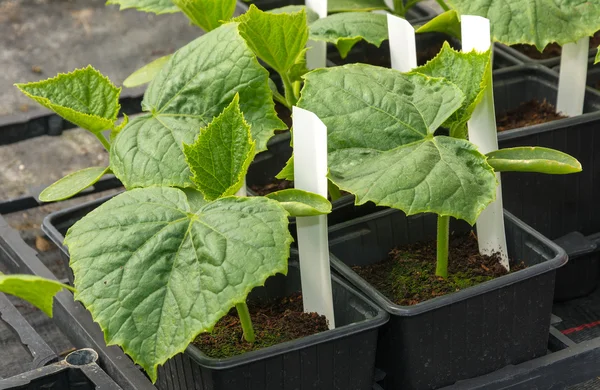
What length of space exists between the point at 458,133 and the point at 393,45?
0.18m

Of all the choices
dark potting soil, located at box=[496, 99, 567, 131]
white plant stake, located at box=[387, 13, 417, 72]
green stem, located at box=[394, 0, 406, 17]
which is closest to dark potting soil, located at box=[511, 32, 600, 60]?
dark potting soil, located at box=[496, 99, 567, 131]

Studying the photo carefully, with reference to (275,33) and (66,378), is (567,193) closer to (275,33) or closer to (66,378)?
(275,33)

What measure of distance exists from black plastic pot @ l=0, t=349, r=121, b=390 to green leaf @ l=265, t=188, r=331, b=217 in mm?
321

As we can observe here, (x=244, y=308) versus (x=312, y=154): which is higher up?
(x=312, y=154)

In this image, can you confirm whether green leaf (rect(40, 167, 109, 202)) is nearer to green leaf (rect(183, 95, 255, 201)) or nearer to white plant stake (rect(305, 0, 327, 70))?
green leaf (rect(183, 95, 255, 201))

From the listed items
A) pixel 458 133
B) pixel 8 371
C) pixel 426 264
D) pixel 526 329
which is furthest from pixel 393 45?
pixel 8 371

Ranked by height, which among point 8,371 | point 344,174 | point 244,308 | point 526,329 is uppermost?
point 344,174

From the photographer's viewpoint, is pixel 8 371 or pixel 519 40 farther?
pixel 8 371

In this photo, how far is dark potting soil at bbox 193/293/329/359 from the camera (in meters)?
1.03

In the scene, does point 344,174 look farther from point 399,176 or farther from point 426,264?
point 426,264

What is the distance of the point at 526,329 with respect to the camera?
1.11 meters

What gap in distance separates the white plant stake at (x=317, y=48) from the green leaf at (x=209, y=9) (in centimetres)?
18

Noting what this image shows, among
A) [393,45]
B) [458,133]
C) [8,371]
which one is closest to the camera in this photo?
[458,133]

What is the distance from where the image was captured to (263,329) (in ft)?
3.51
